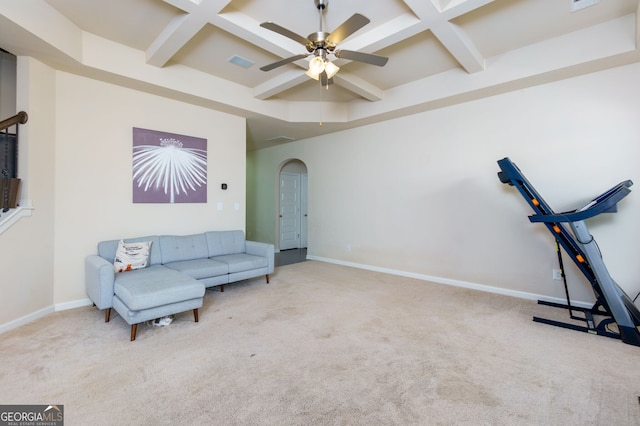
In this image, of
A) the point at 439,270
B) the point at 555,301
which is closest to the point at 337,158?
the point at 439,270

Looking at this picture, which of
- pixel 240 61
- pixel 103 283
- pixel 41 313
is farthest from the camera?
pixel 240 61

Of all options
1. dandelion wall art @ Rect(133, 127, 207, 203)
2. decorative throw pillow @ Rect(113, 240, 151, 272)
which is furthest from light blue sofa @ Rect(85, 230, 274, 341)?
dandelion wall art @ Rect(133, 127, 207, 203)

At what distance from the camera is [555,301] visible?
3582 mm

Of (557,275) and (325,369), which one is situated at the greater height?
(557,275)

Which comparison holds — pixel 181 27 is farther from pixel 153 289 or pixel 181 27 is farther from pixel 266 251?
pixel 266 251

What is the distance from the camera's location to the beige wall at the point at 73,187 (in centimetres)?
296

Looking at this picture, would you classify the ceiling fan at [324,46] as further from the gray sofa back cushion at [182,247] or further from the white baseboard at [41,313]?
the white baseboard at [41,313]

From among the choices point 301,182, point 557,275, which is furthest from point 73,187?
point 557,275

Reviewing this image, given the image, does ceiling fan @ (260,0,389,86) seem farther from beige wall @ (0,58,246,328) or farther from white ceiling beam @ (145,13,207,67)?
beige wall @ (0,58,246,328)

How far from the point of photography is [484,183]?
162 inches

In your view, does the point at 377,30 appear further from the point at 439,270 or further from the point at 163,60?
the point at 439,270

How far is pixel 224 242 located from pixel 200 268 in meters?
0.89

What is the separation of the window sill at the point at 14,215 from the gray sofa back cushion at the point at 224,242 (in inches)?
76.0

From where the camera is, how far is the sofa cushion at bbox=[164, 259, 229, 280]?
11.5 feet
